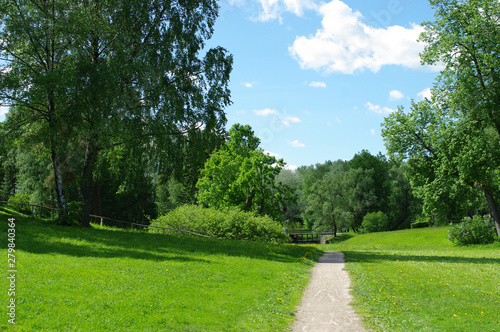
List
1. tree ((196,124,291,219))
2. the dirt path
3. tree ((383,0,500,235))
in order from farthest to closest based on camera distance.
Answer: tree ((196,124,291,219)) < tree ((383,0,500,235)) < the dirt path

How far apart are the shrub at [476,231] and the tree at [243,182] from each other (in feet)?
50.1

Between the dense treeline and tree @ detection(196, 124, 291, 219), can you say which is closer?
the dense treeline

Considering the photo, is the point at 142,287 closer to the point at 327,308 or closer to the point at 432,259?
the point at 327,308

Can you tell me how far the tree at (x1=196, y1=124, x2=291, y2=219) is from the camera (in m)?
35.9

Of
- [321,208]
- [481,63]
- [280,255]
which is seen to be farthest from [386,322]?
[321,208]

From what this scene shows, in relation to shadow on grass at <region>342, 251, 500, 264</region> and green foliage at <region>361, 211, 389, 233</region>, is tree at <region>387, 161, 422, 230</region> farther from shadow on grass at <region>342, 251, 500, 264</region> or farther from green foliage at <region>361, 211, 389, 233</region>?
shadow on grass at <region>342, 251, 500, 264</region>

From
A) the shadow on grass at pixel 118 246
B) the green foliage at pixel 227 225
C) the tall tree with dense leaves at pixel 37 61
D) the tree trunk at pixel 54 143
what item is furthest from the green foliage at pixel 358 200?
the tall tree with dense leaves at pixel 37 61

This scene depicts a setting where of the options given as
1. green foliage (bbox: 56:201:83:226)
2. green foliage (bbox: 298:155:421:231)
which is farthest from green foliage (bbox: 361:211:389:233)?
green foliage (bbox: 56:201:83:226)

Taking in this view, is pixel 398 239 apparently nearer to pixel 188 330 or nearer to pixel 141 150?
pixel 141 150

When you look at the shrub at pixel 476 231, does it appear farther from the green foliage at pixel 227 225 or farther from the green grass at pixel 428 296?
the green foliage at pixel 227 225

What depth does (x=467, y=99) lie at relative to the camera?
90.6 ft

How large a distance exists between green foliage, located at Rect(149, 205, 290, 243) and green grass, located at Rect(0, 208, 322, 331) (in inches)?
422

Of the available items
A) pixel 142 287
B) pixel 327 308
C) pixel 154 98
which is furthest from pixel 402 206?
pixel 142 287

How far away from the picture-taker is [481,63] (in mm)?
27328
